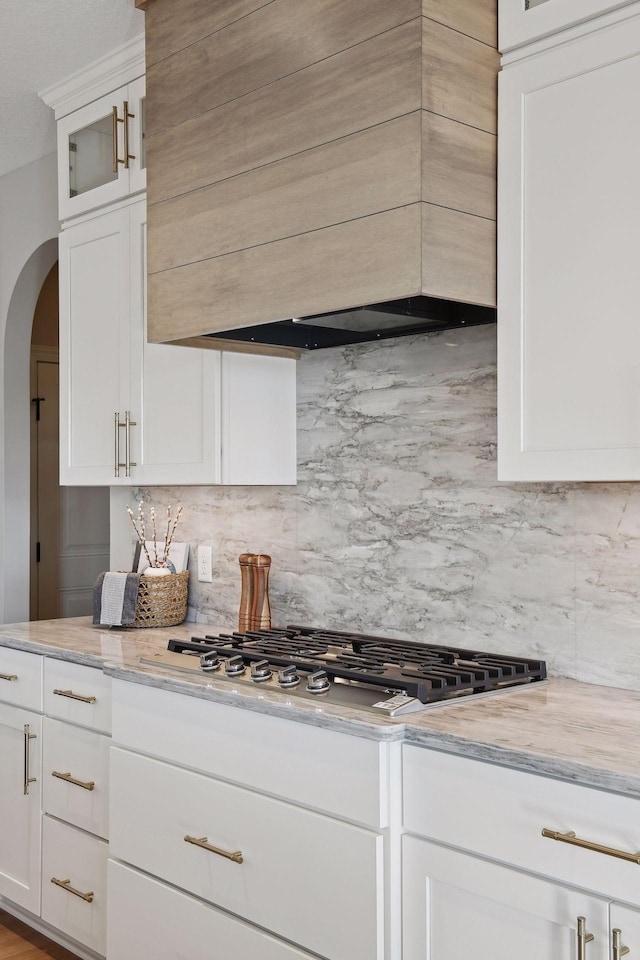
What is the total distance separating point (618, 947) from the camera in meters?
1.47

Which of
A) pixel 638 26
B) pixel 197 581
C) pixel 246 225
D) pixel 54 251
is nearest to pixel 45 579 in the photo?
pixel 54 251

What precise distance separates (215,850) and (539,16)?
1.94 meters

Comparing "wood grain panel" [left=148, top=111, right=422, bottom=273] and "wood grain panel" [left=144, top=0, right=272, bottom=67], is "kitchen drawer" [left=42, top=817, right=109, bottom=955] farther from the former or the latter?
"wood grain panel" [left=144, top=0, right=272, bottom=67]

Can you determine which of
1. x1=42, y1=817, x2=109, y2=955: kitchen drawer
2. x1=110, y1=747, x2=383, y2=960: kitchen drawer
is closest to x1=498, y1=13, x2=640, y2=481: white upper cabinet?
x1=110, y1=747, x2=383, y2=960: kitchen drawer

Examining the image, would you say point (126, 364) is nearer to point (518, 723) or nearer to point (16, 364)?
point (16, 364)

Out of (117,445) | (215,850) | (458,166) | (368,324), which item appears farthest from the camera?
(117,445)

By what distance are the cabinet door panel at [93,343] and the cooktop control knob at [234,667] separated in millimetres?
1062

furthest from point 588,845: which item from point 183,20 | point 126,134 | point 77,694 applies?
point 126,134

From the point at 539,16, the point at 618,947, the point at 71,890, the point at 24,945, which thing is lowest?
the point at 24,945

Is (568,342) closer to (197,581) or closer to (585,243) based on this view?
(585,243)

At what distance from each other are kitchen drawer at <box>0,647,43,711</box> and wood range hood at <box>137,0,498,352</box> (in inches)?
42.9

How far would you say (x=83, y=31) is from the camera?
2.95 meters

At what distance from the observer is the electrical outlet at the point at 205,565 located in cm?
325

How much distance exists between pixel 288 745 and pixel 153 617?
1251mm
